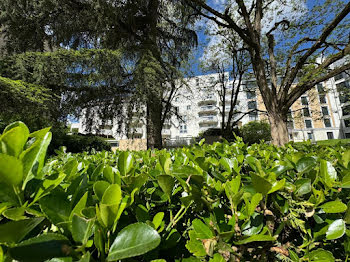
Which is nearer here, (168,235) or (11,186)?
(11,186)

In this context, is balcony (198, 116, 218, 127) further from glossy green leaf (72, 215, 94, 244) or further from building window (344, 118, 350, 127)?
glossy green leaf (72, 215, 94, 244)

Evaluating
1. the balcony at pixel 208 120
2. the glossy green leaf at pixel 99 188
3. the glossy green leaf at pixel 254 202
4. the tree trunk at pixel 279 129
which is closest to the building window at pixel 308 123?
the balcony at pixel 208 120

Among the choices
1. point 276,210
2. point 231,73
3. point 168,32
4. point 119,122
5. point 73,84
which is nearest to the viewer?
point 276,210

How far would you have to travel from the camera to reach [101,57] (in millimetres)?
8109

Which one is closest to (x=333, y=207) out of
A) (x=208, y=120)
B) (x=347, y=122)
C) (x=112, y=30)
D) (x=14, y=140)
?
(x=14, y=140)

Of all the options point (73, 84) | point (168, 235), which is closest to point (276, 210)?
point (168, 235)

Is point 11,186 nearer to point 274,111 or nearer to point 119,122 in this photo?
point 274,111

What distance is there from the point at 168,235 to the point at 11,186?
0.36 metres

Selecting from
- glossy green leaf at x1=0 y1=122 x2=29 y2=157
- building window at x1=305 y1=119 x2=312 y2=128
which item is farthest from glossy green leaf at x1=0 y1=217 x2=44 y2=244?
building window at x1=305 y1=119 x2=312 y2=128

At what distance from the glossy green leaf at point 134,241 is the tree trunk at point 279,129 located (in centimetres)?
766

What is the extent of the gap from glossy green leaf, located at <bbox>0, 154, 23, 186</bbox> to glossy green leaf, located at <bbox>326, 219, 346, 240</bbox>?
29.7 inches

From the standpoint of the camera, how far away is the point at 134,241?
0.33 meters

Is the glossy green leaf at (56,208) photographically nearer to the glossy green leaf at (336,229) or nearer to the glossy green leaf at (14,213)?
the glossy green leaf at (14,213)

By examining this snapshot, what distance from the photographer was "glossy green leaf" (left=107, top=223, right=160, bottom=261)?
32 centimetres
